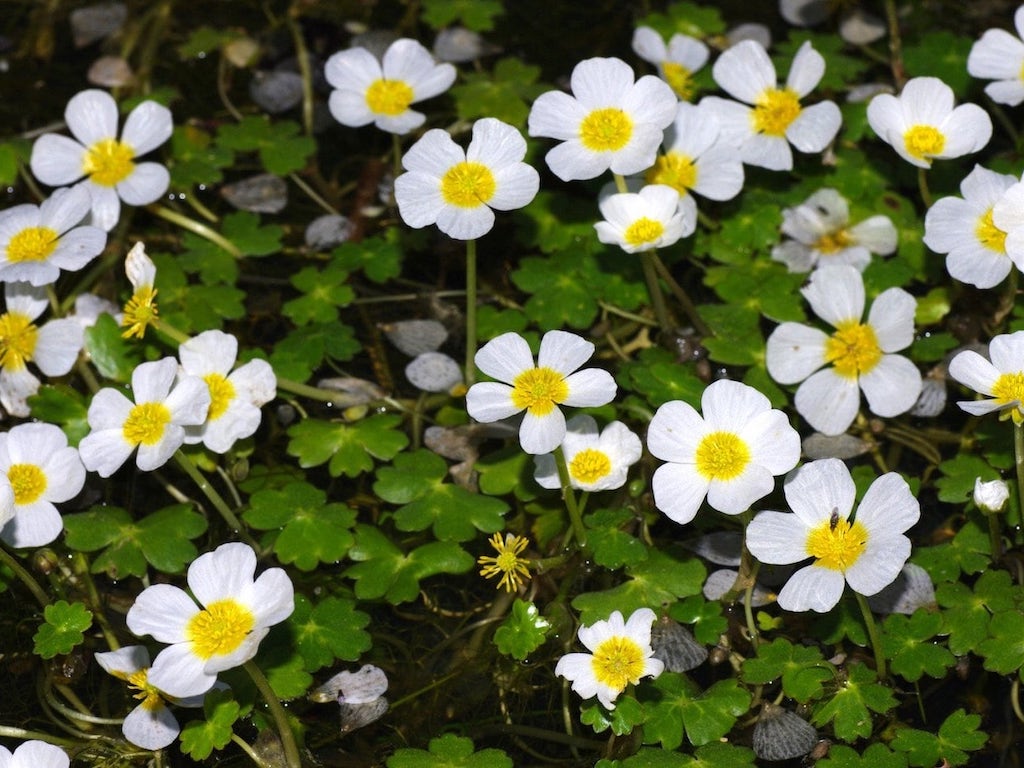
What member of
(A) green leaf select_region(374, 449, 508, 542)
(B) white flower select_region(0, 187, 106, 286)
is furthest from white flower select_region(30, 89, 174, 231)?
Result: (A) green leaf select_region(374, 449, 508, 542)

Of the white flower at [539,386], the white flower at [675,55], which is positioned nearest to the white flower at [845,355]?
the white flower at [539,386]

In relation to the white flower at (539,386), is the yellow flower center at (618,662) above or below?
below

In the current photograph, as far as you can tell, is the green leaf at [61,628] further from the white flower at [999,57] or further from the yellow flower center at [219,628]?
the white flower at [999,57]

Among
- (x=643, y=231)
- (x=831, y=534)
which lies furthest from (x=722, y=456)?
(x=643, y=231)

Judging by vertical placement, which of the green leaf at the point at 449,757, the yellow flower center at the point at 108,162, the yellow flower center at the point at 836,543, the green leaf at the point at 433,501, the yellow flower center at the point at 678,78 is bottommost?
the green leaf at the point at 449,757

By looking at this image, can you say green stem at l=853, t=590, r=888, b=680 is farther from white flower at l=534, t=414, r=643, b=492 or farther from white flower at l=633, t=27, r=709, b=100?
white flower at l=633, t=27, r=709, b=100

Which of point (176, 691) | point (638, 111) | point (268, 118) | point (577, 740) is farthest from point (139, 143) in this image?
point (577, 740)

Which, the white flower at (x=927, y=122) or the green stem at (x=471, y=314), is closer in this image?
the green stem at (x=471, y=314)
